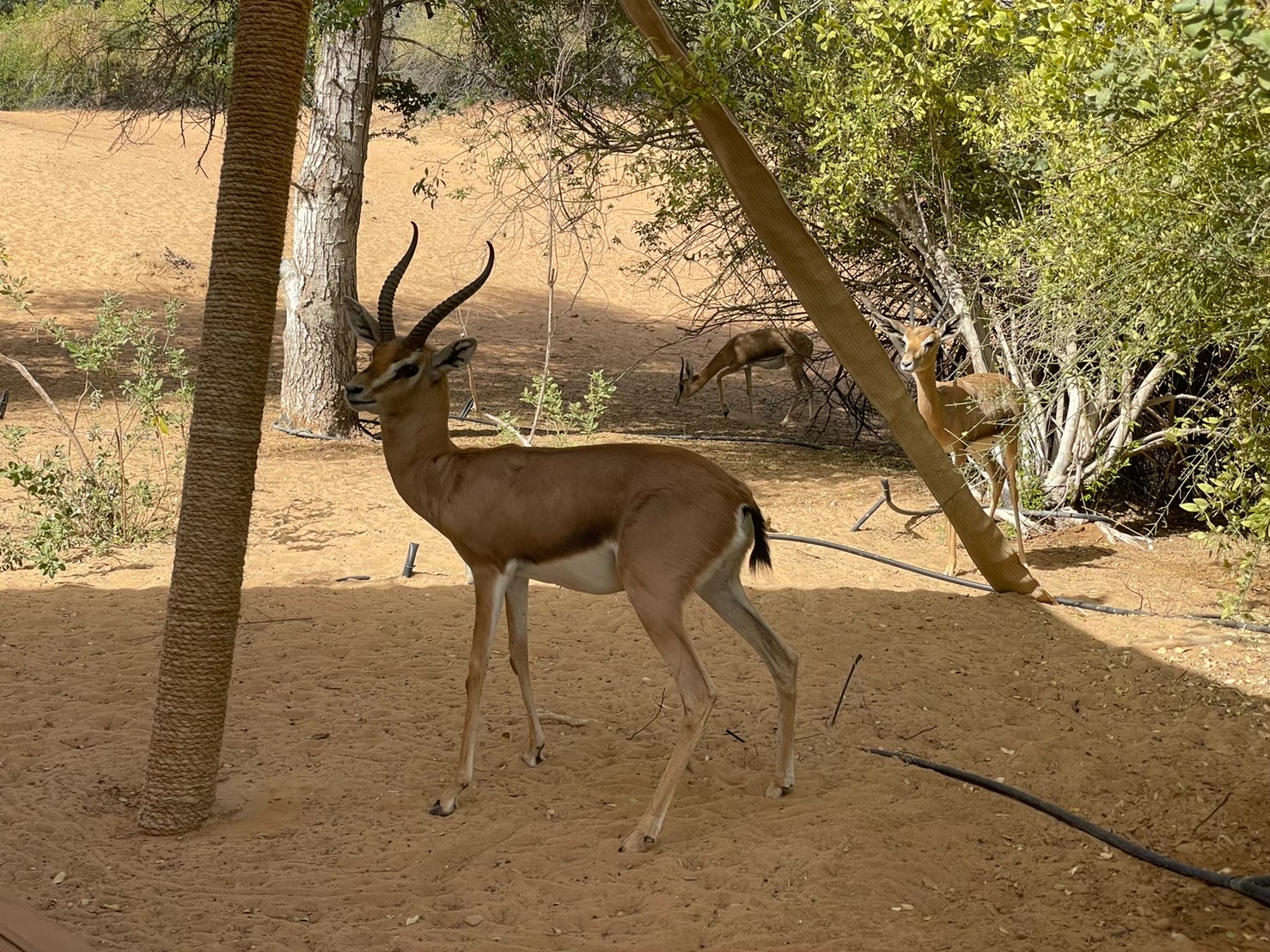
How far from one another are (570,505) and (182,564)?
53.9 inches

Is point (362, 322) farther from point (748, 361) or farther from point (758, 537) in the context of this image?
point (748, 361)

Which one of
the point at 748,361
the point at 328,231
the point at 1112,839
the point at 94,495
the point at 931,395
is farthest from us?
the point at 748,361

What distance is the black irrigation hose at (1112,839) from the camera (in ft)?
12.5

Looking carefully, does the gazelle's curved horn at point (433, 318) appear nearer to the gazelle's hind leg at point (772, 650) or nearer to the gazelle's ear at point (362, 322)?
the gazelle's ear at point (362, 322)

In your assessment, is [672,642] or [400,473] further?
[400,473]

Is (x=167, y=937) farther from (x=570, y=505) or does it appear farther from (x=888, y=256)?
(x=888, y=256)

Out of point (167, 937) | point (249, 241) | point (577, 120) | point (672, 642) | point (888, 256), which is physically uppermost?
point (577, 120)

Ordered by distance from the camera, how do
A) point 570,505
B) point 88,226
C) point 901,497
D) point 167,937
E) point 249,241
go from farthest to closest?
1. point 88,226
2. point 901,497
3. point 570,505
4. point 249,241
5. point 167,937

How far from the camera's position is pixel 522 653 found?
16.6ft

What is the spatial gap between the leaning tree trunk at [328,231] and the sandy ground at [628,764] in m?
2.76

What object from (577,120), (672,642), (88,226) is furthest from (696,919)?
(88,226)

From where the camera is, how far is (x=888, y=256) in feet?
39.2

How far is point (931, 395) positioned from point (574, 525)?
4.79m

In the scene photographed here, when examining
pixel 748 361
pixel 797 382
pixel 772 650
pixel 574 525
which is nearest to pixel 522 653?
pixel 574 525
